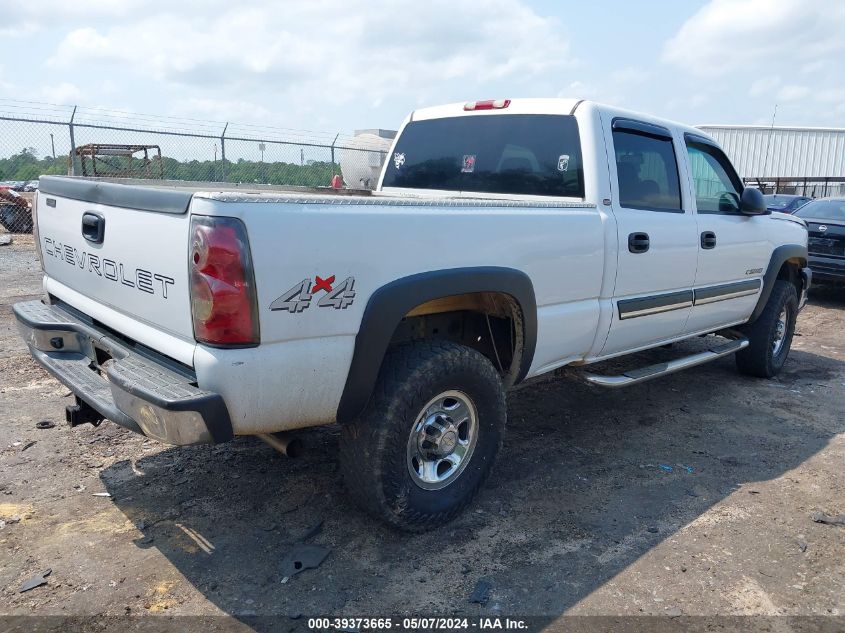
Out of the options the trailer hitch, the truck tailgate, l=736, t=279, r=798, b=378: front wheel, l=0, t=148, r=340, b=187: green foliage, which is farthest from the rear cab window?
l=0, t=148, r=340, b=187: green foliage

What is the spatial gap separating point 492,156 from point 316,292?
7.38 ft

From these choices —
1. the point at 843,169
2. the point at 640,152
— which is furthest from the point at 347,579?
the point at 843,169

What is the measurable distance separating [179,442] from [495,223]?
167cm

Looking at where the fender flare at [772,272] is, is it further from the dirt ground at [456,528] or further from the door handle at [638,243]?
the door handle at [638,243]

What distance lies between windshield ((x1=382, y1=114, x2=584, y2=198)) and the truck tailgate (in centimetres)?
226

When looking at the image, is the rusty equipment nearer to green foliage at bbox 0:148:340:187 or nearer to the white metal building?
green foliage at bbox 0:148:340:187

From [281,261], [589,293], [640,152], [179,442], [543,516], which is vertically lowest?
[543,516]

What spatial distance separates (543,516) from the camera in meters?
3.34

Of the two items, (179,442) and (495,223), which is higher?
(495,223)

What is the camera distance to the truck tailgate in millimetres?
2441

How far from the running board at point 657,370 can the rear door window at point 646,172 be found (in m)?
1.01

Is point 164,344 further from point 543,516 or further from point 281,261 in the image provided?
point 543,516

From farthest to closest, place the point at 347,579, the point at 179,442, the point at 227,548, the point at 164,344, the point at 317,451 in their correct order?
the point at 317,451
the point at 227,548
the point at 347,579
the point at 164,344
the point at 179,442

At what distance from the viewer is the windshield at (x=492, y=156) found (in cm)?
397
